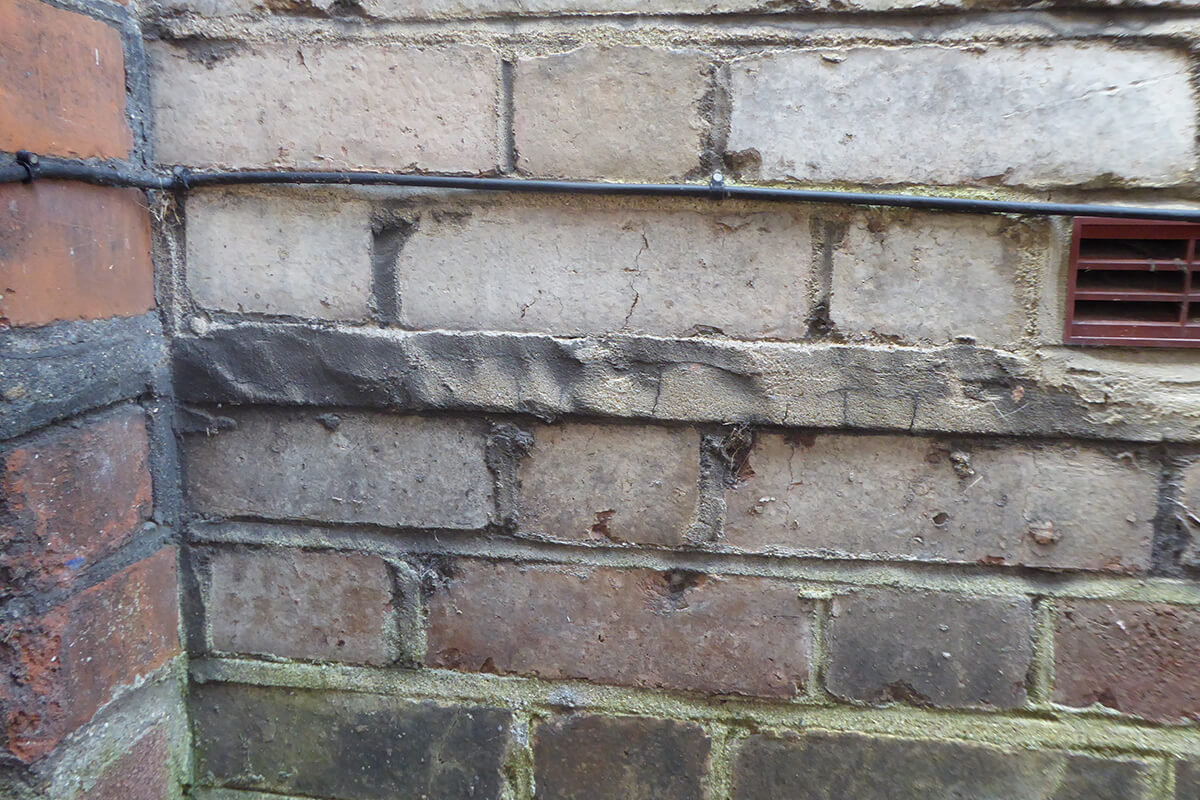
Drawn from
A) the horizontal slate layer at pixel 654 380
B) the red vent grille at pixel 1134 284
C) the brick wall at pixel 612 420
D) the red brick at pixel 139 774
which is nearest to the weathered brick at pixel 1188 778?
the brick wall at pixel 612 420

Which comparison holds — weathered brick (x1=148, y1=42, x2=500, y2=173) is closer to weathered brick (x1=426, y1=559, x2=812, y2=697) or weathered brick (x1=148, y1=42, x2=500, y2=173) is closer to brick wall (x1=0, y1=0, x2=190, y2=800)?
brick wall (x1=0, y1=0, x2=190, y2=800)

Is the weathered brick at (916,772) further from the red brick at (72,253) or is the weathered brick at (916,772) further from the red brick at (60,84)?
the red brick at (60,84)

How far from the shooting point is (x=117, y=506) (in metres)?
0.97

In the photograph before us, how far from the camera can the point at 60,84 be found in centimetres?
86

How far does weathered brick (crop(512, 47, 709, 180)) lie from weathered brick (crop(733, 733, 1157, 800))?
0.89 m

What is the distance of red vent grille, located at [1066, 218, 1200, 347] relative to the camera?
92cm

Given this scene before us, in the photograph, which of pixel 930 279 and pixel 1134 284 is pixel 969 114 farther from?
pixel 1134 284

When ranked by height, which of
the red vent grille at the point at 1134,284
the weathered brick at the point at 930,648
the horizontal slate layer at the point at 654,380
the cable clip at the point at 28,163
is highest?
the cable clip at the point at 28,163

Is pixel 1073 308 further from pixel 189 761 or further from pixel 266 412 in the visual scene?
pixel 189 761

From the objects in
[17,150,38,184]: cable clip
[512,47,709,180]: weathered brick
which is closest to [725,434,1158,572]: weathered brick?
[512,47,709,180]: weathered brick

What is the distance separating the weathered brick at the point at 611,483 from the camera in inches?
39.8

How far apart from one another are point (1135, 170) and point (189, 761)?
1.68 metres

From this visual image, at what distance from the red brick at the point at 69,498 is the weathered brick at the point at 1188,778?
5.19 feet

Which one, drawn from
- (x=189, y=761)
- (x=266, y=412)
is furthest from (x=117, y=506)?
(x=189, y=761)
